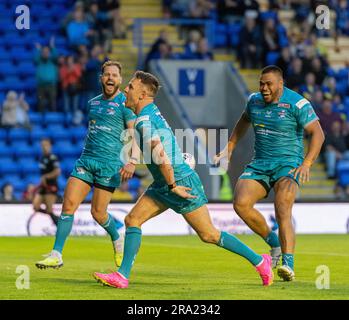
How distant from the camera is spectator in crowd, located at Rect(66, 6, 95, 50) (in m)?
29.1

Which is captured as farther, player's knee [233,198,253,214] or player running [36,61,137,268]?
player running [36,61,137,268]

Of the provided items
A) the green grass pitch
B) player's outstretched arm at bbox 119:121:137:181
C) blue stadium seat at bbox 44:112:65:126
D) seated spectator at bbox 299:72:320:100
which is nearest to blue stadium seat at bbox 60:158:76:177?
blue stadium seat at bbox 44:112:65:126

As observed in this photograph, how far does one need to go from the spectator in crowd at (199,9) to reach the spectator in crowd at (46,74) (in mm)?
4156

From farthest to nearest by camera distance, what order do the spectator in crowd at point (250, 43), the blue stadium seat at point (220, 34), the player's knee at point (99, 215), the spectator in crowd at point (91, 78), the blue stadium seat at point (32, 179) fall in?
the blue stadium seat at point (220, 34) → the spectator in crowd at point (250, 43) → the spectator in crowd at point (91, 78) → the blue stadium seat at point (32, 179) → the player's knee at point (99, 215)

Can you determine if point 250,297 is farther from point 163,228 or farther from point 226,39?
point 226,39

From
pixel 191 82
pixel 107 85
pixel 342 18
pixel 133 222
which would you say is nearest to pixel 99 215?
pixel 107 85

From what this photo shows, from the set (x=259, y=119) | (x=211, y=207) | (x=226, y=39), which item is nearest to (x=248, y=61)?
(x=226, y=39)

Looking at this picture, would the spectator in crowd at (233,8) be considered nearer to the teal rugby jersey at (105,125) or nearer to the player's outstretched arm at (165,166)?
the teal rugby jersey at (105,125)

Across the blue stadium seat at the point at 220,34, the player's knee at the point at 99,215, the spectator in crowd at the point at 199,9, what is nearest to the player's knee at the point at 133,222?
the player's knee at the point at 99,215

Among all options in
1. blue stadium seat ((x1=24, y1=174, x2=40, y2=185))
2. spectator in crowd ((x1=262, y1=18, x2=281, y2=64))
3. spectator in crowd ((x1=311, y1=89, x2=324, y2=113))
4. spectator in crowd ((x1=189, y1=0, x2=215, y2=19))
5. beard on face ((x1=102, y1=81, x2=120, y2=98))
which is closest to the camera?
beard on face ((x1=102, y1=81, x2=120, y2=98))

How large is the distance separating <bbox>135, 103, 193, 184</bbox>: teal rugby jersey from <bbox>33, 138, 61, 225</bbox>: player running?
10.3 meters

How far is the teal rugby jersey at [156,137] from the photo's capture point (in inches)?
487

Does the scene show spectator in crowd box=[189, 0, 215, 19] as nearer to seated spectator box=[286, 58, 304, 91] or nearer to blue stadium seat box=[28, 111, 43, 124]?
seated spectator box=[286, 58, 304, 91]

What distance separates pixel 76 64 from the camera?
92.1 feet
